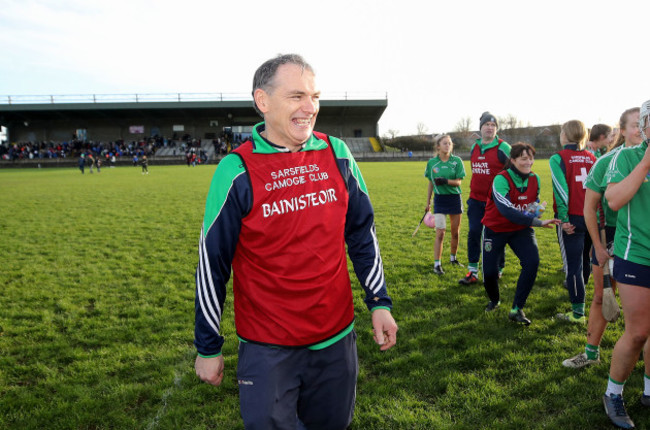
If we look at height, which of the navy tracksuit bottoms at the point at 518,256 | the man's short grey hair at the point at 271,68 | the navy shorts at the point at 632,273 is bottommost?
the navy tracksuit bottoms at the point at 518,256

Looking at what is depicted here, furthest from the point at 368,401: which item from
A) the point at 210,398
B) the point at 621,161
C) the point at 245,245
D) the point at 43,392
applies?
the point at 43,392

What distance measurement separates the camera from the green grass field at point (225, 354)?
3195 millimetres

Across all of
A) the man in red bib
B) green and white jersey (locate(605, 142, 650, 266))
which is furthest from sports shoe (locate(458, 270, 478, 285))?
the man in red bib

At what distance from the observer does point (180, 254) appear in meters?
8.05

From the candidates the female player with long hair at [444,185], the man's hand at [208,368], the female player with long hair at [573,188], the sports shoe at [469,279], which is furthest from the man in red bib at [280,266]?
the female player with long hair at [444,185]

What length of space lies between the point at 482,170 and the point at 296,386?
479 centimetres

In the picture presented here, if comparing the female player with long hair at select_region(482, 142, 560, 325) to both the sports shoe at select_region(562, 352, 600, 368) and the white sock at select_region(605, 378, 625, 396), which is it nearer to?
the sports shoe at select_region(562, 352, 600, 368)

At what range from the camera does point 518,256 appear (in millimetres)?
4609

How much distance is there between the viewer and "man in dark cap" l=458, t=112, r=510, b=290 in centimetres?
576

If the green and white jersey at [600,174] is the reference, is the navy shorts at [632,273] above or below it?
below

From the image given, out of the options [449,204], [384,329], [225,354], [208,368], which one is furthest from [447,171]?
[208,368]

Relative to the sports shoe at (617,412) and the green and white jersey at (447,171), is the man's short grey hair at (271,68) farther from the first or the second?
the green and white jersey at (447,171)

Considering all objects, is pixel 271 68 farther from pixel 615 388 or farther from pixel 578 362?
pixel 578 362

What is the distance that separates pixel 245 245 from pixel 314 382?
2.34ft
